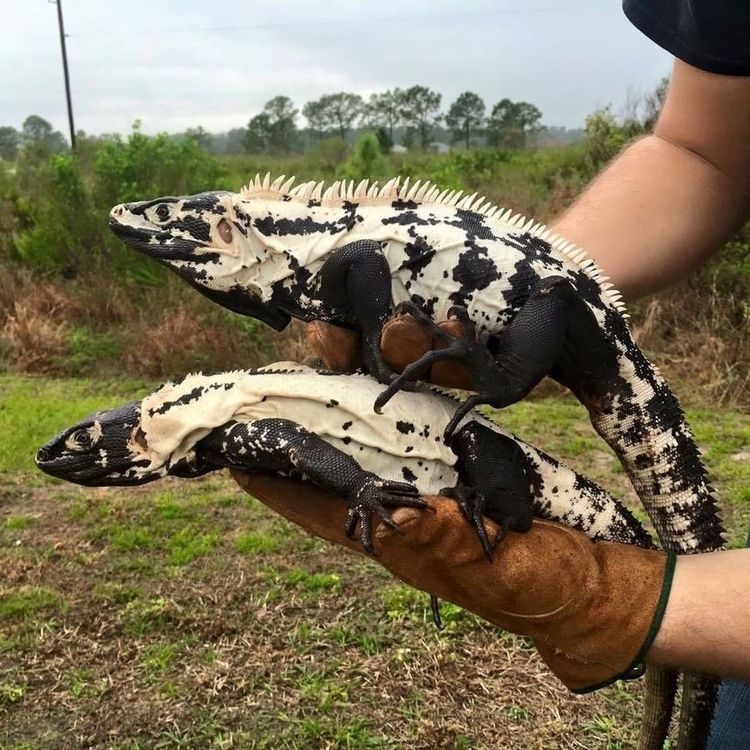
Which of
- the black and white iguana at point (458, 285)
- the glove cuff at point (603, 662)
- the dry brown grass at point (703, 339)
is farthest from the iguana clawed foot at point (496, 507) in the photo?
Answer: the dry brown grass at point (703, 339)

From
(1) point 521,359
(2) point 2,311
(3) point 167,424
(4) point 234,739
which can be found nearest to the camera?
(1) point 521,359

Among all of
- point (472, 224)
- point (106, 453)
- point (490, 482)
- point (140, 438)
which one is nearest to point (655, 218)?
point (472, 224)

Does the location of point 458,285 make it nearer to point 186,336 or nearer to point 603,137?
point 186,336

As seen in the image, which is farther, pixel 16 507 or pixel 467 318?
pixel 16 507

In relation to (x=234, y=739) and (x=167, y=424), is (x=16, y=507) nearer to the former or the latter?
(x=234, y=739)

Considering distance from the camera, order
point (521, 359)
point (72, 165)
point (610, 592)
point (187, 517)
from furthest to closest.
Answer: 1. point (72, 165)
2. point (187, 517)
3. point (521, 359)
4. point (610, 592)

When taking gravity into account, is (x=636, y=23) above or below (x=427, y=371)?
above

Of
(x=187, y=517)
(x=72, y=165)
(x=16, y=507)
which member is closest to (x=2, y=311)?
(x=72, y=165)
